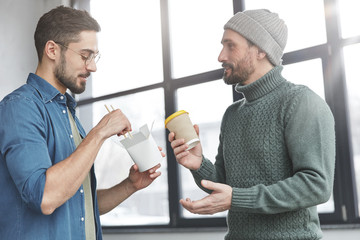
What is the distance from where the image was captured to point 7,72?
4043 millimetres

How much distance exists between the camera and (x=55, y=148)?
1331 millimetres

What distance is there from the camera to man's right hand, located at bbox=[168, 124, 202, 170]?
1.40 meters

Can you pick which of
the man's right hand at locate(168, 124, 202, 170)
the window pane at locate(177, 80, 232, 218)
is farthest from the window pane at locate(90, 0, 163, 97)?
the man's right hand at locate(168, 124, 202, 170)

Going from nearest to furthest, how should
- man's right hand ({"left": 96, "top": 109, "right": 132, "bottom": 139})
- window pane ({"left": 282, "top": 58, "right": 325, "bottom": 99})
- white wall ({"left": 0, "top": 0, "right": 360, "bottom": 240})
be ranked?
man's right hand ({"left": 96, "top": 109, "right": 132, "bottom": 139}) → window pane ({"left": 282, "top": 58, "right": 325, "bottom": 99}) → white wall ({"left": 0, "top": 0, "right": 360, "bottom": 240})

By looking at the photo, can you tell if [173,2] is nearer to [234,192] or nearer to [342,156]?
[342,156]

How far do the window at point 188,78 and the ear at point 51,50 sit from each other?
125 cm

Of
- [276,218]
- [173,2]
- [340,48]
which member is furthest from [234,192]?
[173,2]

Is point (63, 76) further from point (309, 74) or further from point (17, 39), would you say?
point (17, 39)

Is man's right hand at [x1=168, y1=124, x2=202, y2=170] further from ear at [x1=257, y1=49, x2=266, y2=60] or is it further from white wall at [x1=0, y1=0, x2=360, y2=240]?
white wall at [x1=0, y1=0, x2=360, y2=240]

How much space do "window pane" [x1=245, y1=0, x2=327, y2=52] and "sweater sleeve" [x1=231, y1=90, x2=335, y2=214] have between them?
1342 mm

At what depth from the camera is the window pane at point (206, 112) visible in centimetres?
296

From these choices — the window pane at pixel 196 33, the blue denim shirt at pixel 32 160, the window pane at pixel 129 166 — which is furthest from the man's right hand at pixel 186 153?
the window pane at pixel 129 166

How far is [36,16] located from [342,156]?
324 cm

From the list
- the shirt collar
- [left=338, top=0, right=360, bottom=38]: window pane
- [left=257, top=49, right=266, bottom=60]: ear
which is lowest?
the shirt collar
